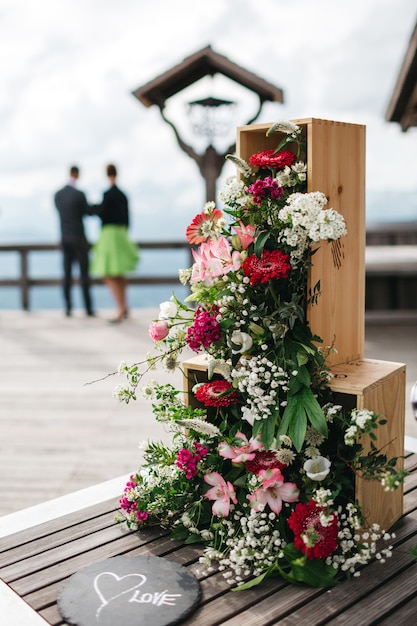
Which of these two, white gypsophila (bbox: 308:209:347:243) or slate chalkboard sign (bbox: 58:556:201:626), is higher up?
white gypsophila (bbox: 308:209:347:243)

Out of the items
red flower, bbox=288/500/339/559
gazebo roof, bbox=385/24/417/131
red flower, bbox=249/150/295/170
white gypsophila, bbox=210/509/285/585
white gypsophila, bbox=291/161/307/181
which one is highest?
gazebo roof, bbox=385/24/417/131

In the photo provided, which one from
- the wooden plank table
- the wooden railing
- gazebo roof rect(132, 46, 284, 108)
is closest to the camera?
the wooden plank table

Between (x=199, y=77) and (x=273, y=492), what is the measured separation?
5385 mm

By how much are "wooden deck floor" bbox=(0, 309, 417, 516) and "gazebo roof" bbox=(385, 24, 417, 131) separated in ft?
6.50

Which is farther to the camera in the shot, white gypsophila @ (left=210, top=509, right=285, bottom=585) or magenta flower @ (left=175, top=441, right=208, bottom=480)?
magenta flower @ (left=175, top=441, right=208, bottom=480)

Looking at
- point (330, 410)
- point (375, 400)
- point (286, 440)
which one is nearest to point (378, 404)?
point (375, 400)

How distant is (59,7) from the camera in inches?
1868

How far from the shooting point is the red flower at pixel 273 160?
89.9 inches

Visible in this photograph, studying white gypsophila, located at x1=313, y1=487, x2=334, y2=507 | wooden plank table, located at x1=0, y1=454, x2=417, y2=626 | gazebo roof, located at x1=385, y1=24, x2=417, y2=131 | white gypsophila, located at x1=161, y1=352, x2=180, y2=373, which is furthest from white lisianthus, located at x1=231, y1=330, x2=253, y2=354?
gazebo roof, located at x1=385, y1=24, x2=417, y2=131

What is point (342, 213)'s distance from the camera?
2406 mm

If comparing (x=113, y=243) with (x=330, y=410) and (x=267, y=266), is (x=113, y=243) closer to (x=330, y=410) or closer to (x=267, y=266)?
(x=267, y=266)

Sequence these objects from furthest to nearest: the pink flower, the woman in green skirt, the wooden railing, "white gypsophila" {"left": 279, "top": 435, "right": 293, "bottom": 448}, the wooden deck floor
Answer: the wooden railing → the woman in green skirt → the wooden deck floor → the pink flower → "white gypsophila" {"left": 279, "top": 435, "right": 293, "bottom": 448}

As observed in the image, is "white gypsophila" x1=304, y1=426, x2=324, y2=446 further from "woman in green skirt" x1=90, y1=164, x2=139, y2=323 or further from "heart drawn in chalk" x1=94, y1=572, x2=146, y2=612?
"woman in green skirt" x1=90, y1=164, x2=139, y2=323

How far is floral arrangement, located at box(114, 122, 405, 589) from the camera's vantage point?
2.11 m
